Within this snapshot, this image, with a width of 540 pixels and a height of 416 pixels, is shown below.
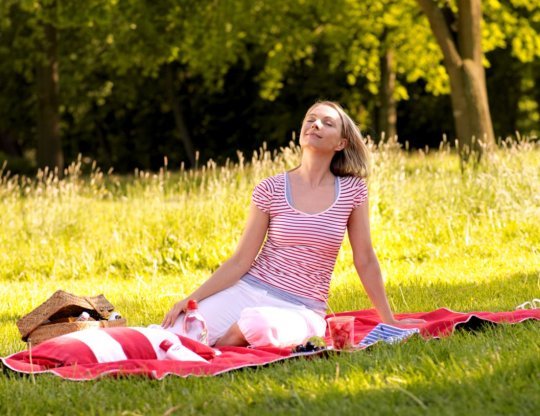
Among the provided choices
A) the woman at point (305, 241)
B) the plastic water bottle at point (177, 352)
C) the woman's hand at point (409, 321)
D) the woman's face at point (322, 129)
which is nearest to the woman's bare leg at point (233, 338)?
the woman at point (305, 241)

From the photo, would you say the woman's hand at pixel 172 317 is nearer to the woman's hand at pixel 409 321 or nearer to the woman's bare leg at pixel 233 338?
the woman's bare leg at pixel 233 338

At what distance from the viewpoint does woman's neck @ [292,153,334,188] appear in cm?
602

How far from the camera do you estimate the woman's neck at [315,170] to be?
6020 millimetres

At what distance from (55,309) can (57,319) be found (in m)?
0.22

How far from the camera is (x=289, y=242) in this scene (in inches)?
233

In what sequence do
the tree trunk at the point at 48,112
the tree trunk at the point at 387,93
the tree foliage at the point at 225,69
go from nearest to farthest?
the tree foliage at the point at 225,69
the tree trunk at the point at 48,112
the tree trunk at the point at 387,93

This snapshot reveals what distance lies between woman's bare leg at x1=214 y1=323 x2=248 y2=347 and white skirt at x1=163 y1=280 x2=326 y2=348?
1.6 inches

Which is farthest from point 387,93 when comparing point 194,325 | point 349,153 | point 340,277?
point 194,325

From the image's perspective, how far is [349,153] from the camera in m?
6.06

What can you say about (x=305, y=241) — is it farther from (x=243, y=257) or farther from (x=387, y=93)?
(x=387, y=93)

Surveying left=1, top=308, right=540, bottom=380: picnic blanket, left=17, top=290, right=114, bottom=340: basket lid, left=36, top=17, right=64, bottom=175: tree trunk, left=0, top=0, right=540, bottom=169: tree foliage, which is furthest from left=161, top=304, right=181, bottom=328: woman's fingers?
left=36, top=17, right=64, bottom=175: tree trunk

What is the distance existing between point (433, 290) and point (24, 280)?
387 centimetres

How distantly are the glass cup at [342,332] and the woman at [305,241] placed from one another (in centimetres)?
49

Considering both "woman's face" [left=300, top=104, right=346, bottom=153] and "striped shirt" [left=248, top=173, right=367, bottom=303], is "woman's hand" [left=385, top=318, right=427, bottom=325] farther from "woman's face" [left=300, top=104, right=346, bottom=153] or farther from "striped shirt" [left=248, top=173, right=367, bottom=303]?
"woman's face" [left=300, top=104, right=346, bottom=153]
